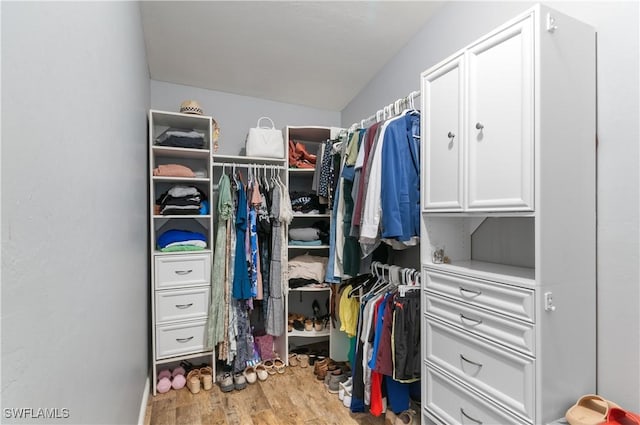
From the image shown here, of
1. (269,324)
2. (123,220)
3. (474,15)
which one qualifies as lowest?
(269,324)

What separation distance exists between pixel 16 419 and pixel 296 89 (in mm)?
2823

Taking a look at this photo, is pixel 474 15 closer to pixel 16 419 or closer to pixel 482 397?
pixel 482 397

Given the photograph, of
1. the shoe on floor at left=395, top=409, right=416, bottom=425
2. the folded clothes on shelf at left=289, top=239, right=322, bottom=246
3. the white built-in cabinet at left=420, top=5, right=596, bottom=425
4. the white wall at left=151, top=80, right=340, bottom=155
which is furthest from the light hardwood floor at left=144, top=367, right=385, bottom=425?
the white wall at left=151, top=80, right=340, bottom=155

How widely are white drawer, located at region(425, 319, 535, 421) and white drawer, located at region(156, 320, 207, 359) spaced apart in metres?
1.68

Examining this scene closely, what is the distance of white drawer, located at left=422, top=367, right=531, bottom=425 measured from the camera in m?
1.21

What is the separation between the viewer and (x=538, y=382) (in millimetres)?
1062

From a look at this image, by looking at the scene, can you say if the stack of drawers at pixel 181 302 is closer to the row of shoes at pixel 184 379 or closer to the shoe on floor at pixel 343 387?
the row of shoes at pixel 184 379

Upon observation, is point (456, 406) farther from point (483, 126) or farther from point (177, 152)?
point (177, 152)

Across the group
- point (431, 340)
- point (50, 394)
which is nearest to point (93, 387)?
point (50, 394)

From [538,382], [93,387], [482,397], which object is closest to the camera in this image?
[93,387]

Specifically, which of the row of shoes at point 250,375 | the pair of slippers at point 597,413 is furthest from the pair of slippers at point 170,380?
the pair of slippers at point 597,413

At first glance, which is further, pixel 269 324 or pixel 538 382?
pixel 269 324

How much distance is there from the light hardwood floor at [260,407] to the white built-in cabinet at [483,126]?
4.86 feet

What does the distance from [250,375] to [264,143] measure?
1.86 m
